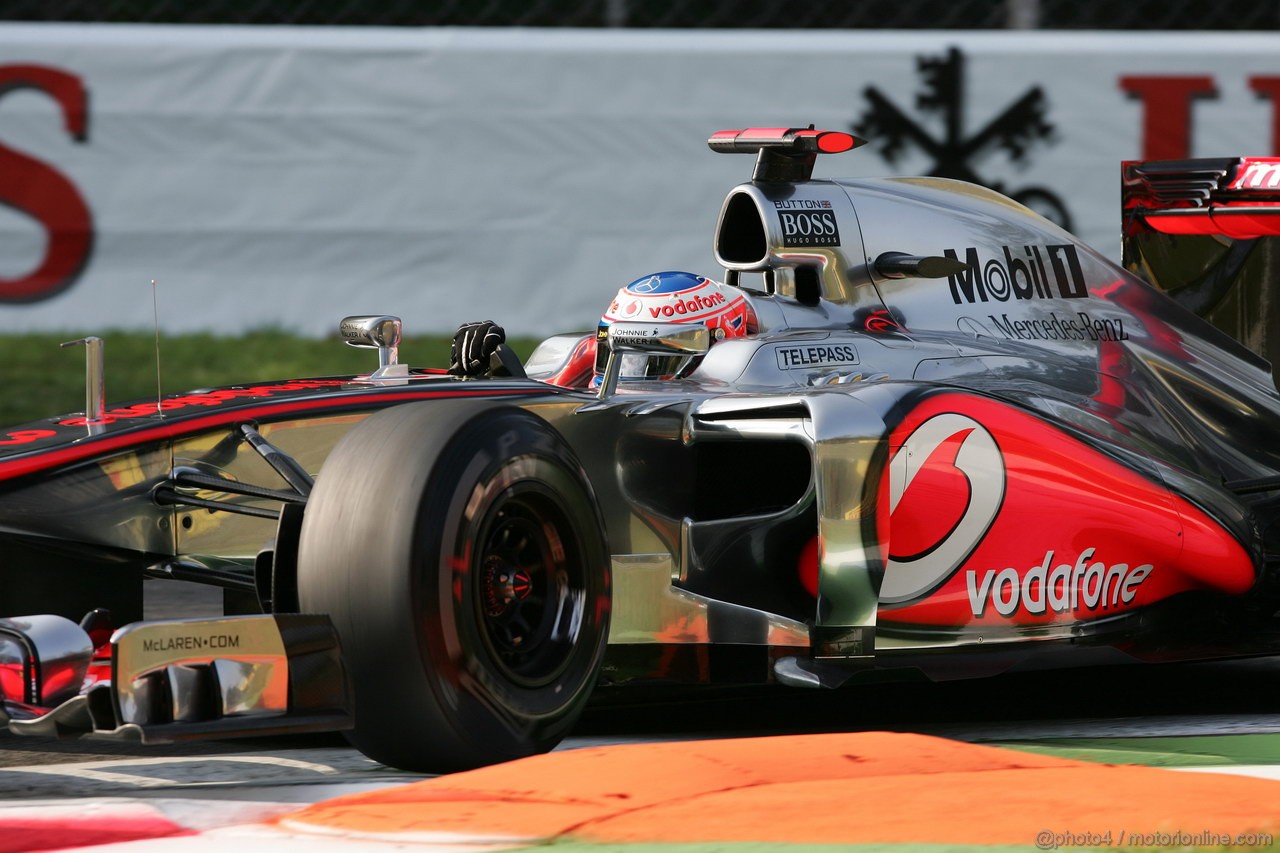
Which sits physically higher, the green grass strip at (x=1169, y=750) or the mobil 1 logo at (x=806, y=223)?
the mobil 1 logo at (x=806, y=223)

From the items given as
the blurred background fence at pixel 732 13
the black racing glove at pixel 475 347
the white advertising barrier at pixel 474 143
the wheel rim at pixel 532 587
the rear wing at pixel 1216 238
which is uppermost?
the blurred background fence at pixel 732 13

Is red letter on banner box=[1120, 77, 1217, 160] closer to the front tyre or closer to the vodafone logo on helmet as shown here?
the vodafone logo on helmet

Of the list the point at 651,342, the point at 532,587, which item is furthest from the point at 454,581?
the point at 651,342

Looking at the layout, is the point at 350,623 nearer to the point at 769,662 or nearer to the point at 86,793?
the point at 86,793

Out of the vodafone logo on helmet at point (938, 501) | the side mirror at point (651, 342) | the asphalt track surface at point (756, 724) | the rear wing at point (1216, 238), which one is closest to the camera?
the asphalt track surface at point (756, 724)

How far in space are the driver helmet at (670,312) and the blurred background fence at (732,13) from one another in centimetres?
501

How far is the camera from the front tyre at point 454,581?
3.86 meters

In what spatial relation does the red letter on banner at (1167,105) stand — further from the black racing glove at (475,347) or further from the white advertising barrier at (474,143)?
the black racing glove at (475,347)

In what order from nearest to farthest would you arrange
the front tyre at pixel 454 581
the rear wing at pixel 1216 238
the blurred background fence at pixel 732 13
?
1. the front tyre at pixel 454 581
2. the rear wing at pixel 1216 238
3. the blurred background fence at pixel 732 13

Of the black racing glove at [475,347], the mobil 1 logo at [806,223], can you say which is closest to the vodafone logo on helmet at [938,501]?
the mobil 1 logo at [806,223]

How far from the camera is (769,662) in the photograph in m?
4.63

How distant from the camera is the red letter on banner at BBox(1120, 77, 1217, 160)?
9852 millimetres

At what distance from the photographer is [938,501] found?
4770 millimetres

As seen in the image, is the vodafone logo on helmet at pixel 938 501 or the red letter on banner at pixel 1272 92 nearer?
the vodafone logo on helmet at pixel 938 501
